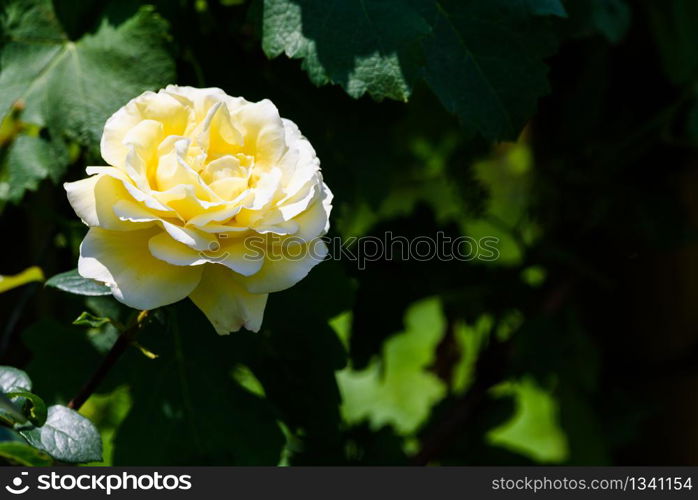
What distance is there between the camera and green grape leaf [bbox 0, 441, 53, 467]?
0.73 meters

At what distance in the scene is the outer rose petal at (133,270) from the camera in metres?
0.60

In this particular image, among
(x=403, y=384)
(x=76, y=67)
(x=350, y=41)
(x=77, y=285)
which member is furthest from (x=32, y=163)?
(x=403, y=384)

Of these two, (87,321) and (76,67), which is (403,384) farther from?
(87,321)

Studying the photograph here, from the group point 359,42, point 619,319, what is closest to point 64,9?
point 359,42

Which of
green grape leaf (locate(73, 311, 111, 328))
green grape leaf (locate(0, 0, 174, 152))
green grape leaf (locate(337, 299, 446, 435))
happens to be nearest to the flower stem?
green grape leaf (locate(73, 311, 111, 328))

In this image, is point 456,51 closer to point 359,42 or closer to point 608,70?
point 359,42

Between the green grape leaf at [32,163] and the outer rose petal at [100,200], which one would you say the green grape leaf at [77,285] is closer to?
the outer rose petal at [100,200]

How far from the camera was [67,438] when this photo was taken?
0.64m

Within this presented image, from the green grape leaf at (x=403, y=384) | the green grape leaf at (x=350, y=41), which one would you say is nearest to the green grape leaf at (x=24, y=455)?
the green grape leaf at (x=350, y=41)

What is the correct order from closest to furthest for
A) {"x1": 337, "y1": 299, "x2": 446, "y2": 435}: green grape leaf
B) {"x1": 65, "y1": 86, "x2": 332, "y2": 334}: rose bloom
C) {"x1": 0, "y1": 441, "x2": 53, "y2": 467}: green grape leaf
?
{"x1": 65, "y1": 86, "x2": 332, "y2": 334}: rose bloom → {"x1": 0, "y1": 441, "x2": 53, "y2": 467}: green grape leaf → {"x1": 337, "y1": 299, "x2": 446, "y2": 435}: green grape leaf

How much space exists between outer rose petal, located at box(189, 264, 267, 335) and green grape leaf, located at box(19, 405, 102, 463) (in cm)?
13

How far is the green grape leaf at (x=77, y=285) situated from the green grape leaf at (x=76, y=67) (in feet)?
0.61

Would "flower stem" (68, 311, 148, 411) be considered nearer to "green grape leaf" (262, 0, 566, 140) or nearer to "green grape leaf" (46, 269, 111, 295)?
"green grape leaf" (46, 269, 111, 295)

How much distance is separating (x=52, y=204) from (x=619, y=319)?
0.94 metres
